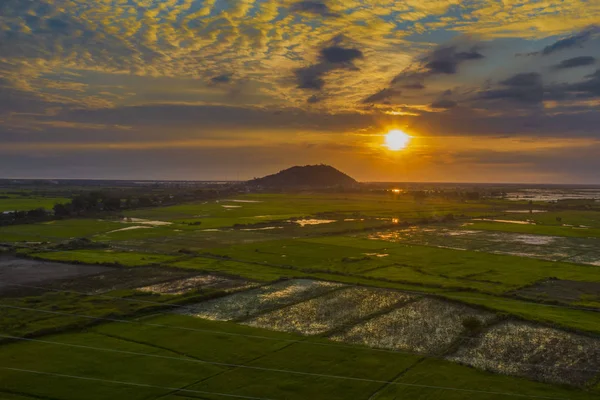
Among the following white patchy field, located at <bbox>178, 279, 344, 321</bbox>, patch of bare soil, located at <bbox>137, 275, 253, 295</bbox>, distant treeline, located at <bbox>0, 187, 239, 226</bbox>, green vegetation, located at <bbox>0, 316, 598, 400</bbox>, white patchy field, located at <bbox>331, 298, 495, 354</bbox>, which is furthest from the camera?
distant treeline, located at <bbox>0, 187, 239, 226</bbox>

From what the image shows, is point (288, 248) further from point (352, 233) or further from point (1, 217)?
point (1, 217)

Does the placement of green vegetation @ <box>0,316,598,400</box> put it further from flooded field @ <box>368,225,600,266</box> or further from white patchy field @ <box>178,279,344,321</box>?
flooded field @ <box>368,225,600,266</box>

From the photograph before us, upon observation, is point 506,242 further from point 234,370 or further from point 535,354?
point 234,370

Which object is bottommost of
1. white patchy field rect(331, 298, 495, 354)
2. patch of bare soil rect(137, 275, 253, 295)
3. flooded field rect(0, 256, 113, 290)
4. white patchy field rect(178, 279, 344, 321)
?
white patchy field rect(331, 298, 495, 354)

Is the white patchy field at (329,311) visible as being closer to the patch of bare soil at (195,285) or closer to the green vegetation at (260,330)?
the green vegetation at (260,330)

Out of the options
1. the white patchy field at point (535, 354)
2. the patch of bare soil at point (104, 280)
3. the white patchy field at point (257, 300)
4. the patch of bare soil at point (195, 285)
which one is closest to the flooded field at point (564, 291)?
the white patchy field at point (535, 354)

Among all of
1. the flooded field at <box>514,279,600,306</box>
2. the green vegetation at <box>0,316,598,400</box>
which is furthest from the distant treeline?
the flooded field at <box>514,279,600,306</box>

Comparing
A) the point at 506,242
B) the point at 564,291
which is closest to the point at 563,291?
the point at 564,291
